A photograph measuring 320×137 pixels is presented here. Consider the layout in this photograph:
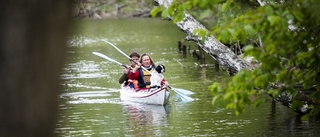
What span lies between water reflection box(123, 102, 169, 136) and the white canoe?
16 cm

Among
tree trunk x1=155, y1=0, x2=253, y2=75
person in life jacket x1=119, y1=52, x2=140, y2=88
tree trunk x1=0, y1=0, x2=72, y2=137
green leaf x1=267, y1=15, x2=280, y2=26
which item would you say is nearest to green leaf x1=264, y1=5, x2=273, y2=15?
green leaf x1=267, y1=15, x2=280, y2=26

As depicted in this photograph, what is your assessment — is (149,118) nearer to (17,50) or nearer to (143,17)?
(17,50)

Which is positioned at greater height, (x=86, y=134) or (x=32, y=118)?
(x=32, y=118)

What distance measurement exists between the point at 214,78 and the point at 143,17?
57182 mm

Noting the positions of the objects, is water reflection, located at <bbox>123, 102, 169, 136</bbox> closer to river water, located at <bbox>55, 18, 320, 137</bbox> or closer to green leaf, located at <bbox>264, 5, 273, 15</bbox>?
river water, located at <bbox>55, 18, 320, 137</bbox>

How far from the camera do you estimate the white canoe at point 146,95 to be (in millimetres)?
18016

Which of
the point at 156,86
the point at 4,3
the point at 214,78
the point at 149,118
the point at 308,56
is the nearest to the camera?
the point at 4,3

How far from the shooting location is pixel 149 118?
53.2ft

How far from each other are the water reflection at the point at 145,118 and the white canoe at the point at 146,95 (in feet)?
0.53

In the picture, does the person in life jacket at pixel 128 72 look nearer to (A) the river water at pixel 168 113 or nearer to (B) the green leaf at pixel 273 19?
(A) the river water at pixel 168 113

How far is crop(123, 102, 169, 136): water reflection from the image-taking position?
14.1m

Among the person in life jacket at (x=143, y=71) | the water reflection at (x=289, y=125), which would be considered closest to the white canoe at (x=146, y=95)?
the person in life jacket at (x=143, y=71)

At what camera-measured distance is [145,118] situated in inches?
639

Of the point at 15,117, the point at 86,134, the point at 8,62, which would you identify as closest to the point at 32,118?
the point at 15,117
